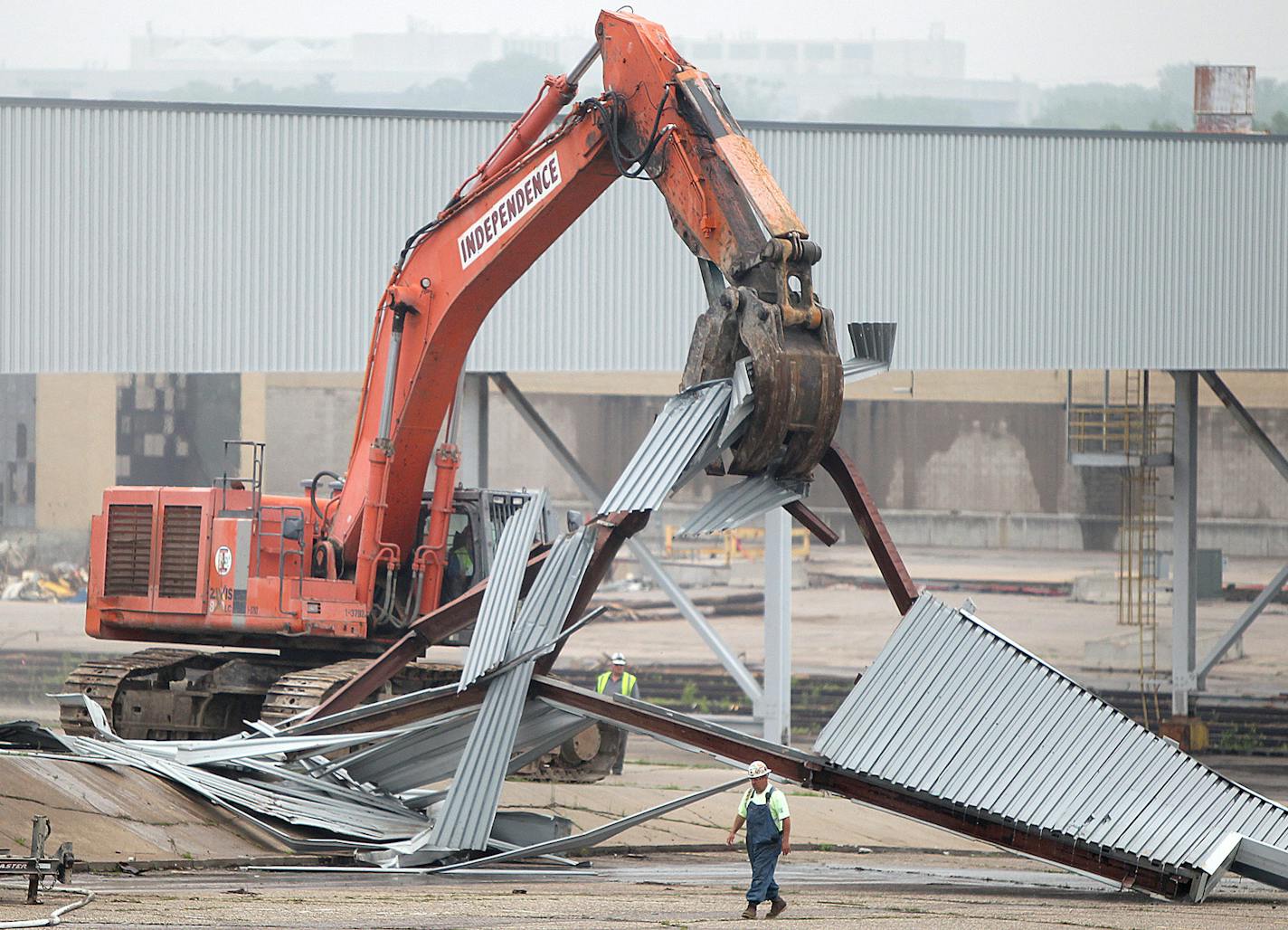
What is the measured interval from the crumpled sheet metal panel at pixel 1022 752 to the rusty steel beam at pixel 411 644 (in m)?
3.24

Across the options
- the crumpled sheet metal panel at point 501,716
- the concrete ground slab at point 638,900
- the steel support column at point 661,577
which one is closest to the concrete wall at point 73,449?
the steel support column at point 661,577

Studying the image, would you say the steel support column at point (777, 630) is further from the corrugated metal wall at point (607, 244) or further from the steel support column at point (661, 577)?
the corrugated metal wall at point (607, 244)


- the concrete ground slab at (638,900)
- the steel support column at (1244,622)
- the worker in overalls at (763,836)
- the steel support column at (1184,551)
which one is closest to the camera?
the concrete ground slab at (638,900)

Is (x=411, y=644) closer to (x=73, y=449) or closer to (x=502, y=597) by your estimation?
(x=502, y=597)

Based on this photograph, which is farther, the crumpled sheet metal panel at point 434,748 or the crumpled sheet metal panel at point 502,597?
the crumpled sheet metal panel at point 434,748

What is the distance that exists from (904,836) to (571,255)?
30.6 feet

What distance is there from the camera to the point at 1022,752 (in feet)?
41.3

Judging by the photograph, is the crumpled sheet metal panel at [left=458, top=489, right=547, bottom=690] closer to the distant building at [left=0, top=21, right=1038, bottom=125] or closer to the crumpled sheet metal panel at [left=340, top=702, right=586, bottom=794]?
the crumpled sheet metal panel at [left=340, top=702, right=586, bottom=794]

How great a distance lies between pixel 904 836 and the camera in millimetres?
17953

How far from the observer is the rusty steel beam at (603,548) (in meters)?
13.2

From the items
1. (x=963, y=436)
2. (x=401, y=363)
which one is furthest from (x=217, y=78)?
(x=401, y=363)

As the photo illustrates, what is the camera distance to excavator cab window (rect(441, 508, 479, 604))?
58.4 feet

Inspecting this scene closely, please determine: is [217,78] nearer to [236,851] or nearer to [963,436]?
[963,436]

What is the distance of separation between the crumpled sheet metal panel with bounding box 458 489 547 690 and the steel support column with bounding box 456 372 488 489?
30.7ft
